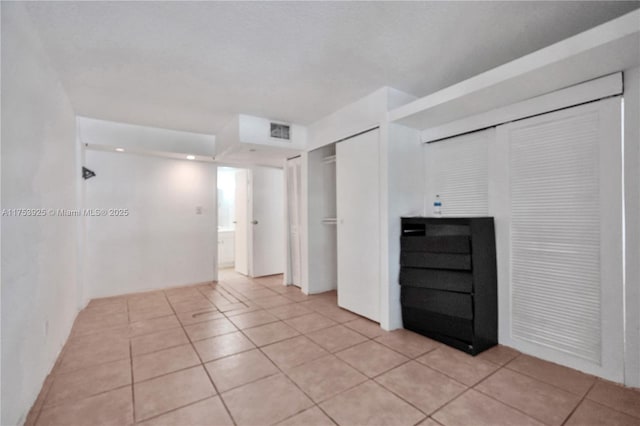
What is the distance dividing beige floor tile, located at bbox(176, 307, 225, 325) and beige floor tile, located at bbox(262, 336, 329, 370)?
114 cm

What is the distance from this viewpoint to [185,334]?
2902 millimetres

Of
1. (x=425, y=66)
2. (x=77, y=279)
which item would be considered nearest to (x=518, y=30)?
A: (x=425, y=66)

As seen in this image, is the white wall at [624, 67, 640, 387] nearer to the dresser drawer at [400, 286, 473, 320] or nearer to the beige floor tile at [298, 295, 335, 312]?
the dresser drawer at [400, 286, 473, 320]

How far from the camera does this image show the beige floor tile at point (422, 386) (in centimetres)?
181

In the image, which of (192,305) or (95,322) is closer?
(95,322)

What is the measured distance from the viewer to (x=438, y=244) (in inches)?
104

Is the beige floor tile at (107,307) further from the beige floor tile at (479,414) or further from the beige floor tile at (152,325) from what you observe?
the beige floor tile at (479,414)

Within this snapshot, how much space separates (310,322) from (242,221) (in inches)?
126

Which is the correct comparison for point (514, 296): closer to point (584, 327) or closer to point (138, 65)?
point (584, 327)

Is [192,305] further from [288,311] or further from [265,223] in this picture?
[265,223]

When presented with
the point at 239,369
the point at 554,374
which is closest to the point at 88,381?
the point at 239,369

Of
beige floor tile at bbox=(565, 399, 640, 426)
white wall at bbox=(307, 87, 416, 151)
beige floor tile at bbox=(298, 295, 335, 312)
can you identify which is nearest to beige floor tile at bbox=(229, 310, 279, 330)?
beige floor tile at bbox=(298, 295, 335, 312)

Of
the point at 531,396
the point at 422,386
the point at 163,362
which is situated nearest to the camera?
the point at 531,396

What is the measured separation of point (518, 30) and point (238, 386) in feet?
10.7
